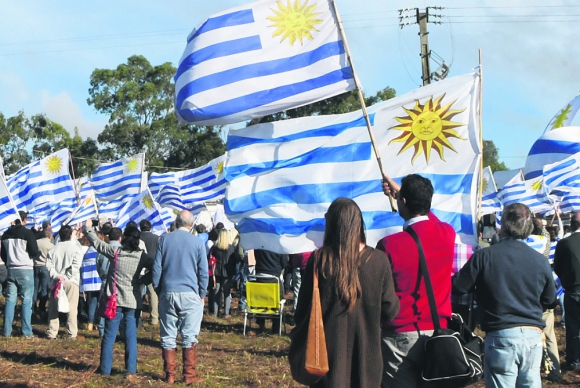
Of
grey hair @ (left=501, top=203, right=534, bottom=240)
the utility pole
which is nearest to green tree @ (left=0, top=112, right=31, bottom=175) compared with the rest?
the utility pole

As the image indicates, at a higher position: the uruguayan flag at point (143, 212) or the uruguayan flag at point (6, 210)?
the uruguayan flag at point (143, 212)

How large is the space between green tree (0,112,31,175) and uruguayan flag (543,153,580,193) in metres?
47.7

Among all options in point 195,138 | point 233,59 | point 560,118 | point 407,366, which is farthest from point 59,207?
point 195,138

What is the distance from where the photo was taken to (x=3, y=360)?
9891 mm

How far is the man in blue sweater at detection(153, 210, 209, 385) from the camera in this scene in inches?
324

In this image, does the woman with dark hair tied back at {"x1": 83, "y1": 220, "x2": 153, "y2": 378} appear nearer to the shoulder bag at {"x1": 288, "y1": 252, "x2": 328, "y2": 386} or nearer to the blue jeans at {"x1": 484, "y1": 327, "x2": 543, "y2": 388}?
the blue jeans at {"x1": 484, "y1": 327, "x2": 543, "y2": 388}

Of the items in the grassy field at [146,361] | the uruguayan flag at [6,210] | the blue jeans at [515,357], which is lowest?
the grassy field at [146,361]

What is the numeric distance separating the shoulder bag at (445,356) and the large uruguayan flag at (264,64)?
296 centimetres

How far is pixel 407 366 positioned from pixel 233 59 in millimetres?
3876

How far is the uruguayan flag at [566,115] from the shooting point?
1983 centimetres

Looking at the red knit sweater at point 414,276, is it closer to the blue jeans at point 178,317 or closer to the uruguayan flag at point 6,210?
the blue jeans at point 178,317

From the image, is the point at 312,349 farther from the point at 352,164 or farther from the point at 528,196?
the point at 528,196

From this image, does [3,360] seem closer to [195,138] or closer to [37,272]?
[37,272]

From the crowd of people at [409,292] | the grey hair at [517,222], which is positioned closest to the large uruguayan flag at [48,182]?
the crowd of people at [409,292]
